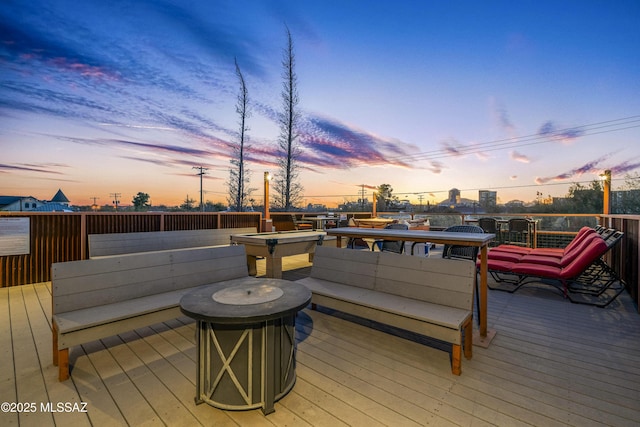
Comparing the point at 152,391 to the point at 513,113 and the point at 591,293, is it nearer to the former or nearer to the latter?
the point at 591,293

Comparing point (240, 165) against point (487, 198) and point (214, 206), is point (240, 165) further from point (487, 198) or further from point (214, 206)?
point (487, 198)

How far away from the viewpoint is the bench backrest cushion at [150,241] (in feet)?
16.8

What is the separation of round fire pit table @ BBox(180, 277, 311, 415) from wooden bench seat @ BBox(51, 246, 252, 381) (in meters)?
0.65

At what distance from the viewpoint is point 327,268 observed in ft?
11.3

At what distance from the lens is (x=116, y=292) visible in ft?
8.41

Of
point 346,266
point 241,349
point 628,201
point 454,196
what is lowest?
point 241,349

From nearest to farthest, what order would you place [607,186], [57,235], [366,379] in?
[366,379] → [57,235] → [607,186]

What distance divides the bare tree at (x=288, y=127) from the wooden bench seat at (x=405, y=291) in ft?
48.4

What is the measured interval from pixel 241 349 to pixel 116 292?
1713 millimetres

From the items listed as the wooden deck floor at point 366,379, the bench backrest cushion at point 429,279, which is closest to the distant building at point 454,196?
the wooden deck floor at point 366,379

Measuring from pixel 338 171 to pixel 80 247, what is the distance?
16332mm

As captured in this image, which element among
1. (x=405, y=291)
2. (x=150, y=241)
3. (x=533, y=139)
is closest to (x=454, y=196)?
(x=533, y=139)

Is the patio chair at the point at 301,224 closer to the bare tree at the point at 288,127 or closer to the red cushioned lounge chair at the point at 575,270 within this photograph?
the bare tree at the point at 288,127

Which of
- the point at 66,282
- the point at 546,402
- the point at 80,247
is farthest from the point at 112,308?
the point at 80,247
